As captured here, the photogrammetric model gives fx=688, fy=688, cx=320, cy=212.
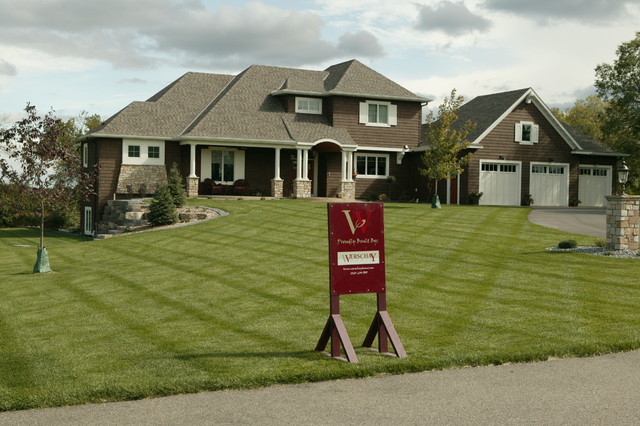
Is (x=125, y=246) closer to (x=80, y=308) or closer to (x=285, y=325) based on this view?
(x=80, y=308)

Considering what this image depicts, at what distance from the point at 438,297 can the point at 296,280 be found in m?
3.25

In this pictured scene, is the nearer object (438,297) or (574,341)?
(574,341)

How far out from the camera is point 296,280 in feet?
45.8

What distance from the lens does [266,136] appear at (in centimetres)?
3591

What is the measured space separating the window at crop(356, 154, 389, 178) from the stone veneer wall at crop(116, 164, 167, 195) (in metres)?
10.9

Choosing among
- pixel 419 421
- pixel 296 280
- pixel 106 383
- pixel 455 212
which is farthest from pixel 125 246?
pixel 419 421

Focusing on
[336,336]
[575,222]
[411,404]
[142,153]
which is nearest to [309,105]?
[142,153]

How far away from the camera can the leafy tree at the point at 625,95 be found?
140 ft

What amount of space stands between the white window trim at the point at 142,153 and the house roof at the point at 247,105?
1.50 feet

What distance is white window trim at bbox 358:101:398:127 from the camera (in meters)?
39.1

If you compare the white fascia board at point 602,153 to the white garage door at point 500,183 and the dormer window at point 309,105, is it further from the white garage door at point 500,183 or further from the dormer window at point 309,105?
the dormer window at point 309,105

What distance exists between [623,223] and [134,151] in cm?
2511

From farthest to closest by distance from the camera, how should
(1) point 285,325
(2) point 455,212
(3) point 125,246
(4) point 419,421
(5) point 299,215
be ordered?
(2) point 455,212
(5) point 299,215
(3) point 125,246
(1) point 285,325
(4) point 419,421

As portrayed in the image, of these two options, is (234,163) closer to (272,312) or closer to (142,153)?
(142,153)
